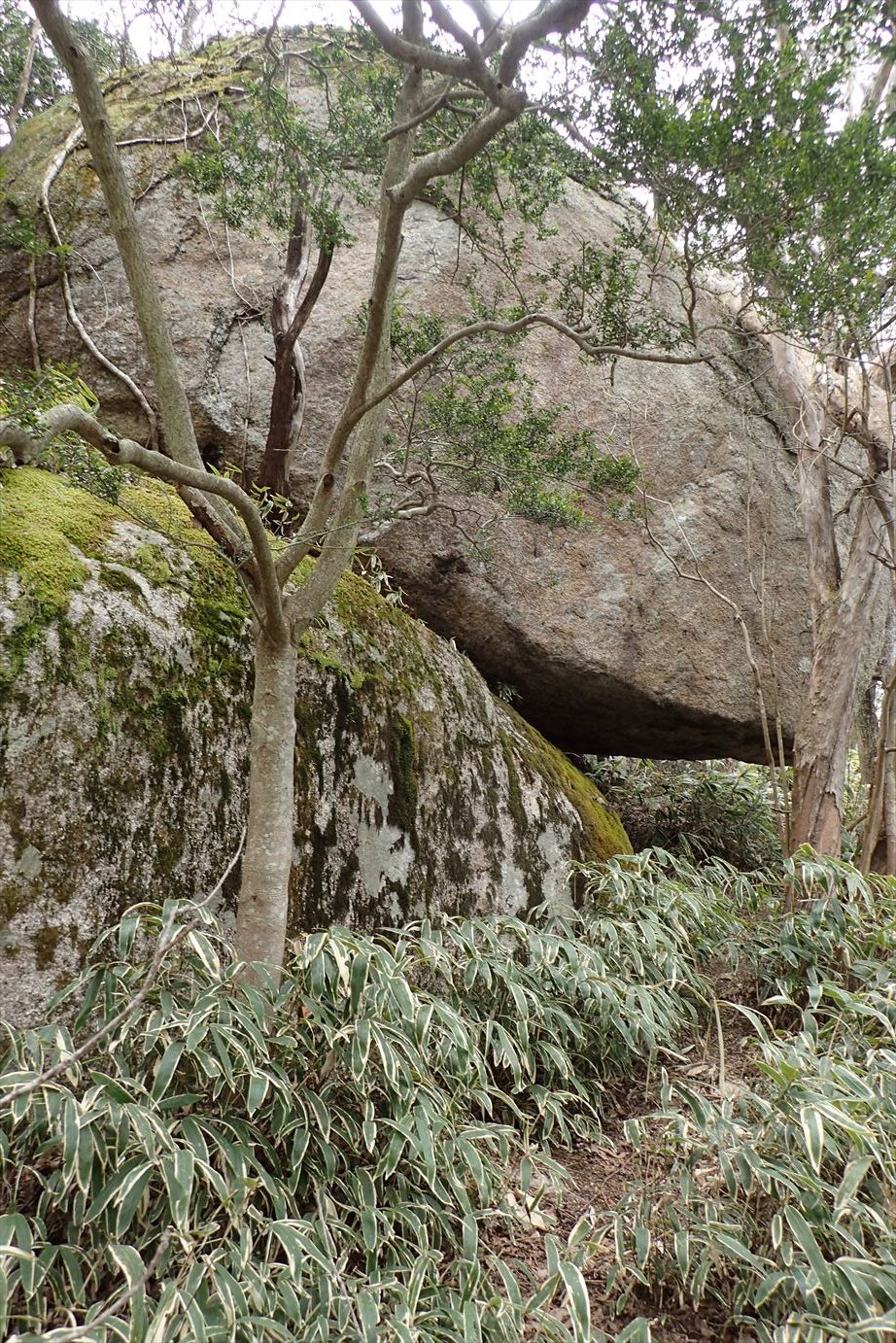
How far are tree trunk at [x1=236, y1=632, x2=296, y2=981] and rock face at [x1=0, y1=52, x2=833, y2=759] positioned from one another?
2.30 m

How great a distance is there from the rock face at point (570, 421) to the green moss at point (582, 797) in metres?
0.42

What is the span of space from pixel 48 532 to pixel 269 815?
5.30ft

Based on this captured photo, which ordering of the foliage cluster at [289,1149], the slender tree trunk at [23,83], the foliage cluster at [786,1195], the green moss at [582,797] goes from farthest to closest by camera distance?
the slender tree trunk at [23,83] < the green moss at [582,797] < the foliage cluster at [786,1195] < the foliage cluster at [289,1149]

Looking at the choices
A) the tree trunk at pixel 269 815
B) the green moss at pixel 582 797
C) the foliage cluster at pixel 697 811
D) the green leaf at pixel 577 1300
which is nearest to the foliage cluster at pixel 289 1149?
the green leaf at pixel 577 1300

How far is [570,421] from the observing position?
636 cm

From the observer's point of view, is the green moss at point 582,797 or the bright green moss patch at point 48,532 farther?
the green moss at point 582,797

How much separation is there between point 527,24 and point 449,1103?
3552mm

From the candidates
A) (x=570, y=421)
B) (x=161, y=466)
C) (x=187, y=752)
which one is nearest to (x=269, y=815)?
(x=187, y=752)

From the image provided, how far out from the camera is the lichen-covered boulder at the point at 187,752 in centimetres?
308

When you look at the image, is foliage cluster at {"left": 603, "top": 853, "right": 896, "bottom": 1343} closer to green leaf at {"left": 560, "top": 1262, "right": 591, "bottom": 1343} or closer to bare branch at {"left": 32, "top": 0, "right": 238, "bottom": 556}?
green leaf at {"left": 560, "top": 1262, "right": 591, "bottom": 1343}

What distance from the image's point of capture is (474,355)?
4.41 m

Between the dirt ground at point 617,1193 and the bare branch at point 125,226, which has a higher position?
the bare branch at point 125,226

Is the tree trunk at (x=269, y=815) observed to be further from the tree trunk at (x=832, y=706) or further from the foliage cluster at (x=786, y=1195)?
the tree trunk at (x=832, y=706)

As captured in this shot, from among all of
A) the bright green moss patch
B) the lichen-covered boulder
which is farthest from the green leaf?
the bright green moss patch
